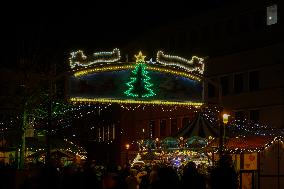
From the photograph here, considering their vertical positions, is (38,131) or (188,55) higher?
(188,55)

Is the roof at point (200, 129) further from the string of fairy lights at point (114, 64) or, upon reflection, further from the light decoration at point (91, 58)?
the light decoration at point (91, 58)

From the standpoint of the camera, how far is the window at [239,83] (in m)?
43.0

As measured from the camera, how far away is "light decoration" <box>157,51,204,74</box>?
20906 mm

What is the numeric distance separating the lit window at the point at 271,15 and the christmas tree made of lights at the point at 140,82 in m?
22.1

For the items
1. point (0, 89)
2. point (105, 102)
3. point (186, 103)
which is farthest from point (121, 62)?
point (0, 89)

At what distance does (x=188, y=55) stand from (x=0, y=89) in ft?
73.9

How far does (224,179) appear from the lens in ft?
42.4

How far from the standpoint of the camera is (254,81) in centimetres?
4175

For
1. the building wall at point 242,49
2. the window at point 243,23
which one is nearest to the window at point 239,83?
the building wall at point 242,49

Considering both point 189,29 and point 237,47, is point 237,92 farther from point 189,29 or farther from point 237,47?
point 189,29

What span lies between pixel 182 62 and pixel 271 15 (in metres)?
21.2

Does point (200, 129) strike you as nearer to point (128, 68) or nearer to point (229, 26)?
point (128, 68)

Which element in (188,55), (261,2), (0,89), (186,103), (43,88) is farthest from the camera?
(188,55)

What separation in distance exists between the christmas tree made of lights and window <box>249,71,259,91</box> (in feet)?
A: 71.4
